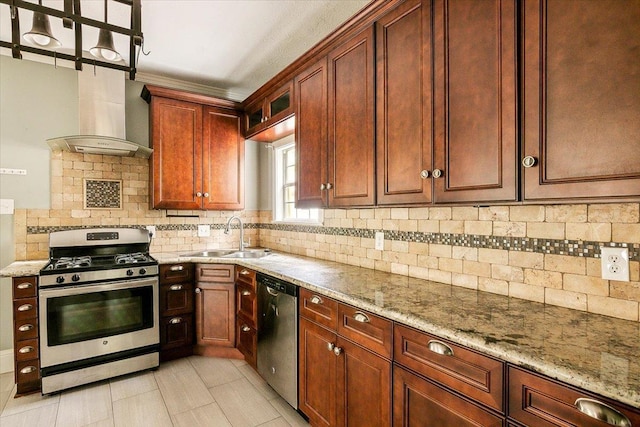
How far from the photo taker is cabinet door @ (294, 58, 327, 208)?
7.67 ft

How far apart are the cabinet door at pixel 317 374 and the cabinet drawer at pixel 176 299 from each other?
145 cm

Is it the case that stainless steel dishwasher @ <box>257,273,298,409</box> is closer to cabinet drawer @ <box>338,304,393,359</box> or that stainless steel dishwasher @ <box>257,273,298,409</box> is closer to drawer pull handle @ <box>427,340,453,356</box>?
cabinet drawer @ <box>338,304,393,359</box>

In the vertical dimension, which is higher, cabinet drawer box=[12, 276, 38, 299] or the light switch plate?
the light switch plate

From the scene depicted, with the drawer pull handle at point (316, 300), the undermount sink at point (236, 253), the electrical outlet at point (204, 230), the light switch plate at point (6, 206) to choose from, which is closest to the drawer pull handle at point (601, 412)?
the drawer pull handle at point (316, 300)

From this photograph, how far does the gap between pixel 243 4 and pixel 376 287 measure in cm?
204

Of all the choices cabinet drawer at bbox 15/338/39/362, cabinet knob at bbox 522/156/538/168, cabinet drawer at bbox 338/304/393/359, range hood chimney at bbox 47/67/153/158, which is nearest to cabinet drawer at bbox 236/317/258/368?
cabinet drawer at bbox 338/304/393/359

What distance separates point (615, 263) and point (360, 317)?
40.3 inches

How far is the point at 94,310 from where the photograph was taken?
2596 mm

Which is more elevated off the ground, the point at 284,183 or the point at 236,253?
the point at 284,183

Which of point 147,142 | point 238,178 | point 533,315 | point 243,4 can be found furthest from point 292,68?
point 533,315

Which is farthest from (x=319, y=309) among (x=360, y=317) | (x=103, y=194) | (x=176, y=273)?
(x=103, y=194)

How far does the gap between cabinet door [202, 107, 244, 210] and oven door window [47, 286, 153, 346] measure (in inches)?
44.5

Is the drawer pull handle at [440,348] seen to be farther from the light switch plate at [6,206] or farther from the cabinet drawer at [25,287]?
the light switch plate at [6,206]

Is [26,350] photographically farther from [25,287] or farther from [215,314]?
[215,314]
